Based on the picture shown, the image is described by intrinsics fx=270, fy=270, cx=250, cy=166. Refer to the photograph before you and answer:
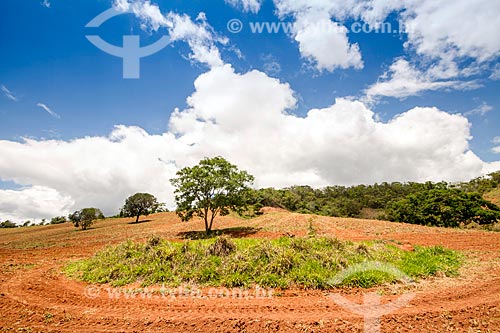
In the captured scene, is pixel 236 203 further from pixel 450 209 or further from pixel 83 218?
pixel 83 218

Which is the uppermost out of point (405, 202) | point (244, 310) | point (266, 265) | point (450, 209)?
point (405, 202)

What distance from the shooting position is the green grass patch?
885 centimetres

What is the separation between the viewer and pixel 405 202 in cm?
3688

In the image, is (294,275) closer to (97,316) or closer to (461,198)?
(97,316)

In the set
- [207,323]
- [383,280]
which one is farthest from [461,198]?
[207,323]

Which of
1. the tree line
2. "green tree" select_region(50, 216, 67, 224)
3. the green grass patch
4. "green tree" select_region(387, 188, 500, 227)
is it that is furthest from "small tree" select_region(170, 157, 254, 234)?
"green tree" select_region(50, 216, 67, 224)

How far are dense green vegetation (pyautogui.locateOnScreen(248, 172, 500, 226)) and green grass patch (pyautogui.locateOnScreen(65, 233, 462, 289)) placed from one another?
58.8 ft

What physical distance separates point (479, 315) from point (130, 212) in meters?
52.7

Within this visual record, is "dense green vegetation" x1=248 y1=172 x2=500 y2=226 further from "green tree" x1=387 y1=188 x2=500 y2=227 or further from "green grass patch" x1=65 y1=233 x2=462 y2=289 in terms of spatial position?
"green grass patch" x1=65 y1=233 x2=462 y2=289

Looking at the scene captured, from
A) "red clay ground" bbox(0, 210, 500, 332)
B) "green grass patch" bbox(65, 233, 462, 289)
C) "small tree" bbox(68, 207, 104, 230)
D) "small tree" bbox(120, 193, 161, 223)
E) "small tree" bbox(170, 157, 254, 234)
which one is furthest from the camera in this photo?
"small tree" bbox(120, 193, 161, 223)

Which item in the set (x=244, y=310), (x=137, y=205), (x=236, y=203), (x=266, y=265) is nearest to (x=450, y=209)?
(x=236, y=203)

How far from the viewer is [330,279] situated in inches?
341

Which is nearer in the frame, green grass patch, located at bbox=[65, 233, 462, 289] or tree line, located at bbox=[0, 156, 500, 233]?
green grass patch, located at bbox=[65, 233, 462, 289]

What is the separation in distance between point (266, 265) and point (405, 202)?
113ft
